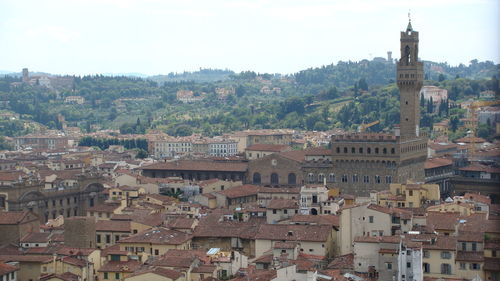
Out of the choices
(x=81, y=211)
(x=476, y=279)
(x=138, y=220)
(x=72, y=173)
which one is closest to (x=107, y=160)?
(x=72, y=173)

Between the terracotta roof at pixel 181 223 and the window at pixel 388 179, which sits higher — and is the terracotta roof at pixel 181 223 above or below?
below

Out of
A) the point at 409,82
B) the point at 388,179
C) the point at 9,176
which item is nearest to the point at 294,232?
the point at 388,179

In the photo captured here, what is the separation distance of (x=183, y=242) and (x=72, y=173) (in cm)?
1701

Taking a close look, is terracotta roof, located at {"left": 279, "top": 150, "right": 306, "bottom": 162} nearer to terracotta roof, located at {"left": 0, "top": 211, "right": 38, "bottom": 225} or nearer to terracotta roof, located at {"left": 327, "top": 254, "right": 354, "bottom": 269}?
terracotta roof, located at {"left": 0, "top": 211, "right": 38, "bottom": 225}

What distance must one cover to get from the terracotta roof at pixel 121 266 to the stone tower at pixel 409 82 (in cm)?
1912

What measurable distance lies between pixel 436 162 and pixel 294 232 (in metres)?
17.4

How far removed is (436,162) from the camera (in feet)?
141

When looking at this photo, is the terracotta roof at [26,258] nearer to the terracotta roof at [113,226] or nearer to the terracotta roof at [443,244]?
the terracotta roof at [113,226]

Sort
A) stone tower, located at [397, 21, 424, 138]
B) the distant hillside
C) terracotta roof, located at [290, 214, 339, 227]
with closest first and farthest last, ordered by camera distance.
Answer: terracotta roof, located at [290, 214, 339, 227], stone tower, located at [397, 21, 424, 138], the distant hillside

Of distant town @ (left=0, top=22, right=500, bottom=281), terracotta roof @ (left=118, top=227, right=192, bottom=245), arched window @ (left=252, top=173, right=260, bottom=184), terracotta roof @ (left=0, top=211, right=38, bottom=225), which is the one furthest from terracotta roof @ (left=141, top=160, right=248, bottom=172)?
terracotta roof @ (left=118, top=227, right=192, bottom=245)

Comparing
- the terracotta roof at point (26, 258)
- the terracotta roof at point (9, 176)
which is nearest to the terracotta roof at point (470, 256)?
the terracotta roof at point (26, 258)

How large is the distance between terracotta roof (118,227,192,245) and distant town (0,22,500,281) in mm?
53

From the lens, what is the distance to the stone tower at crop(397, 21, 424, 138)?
140 ft

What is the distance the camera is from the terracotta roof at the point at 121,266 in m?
25.2
